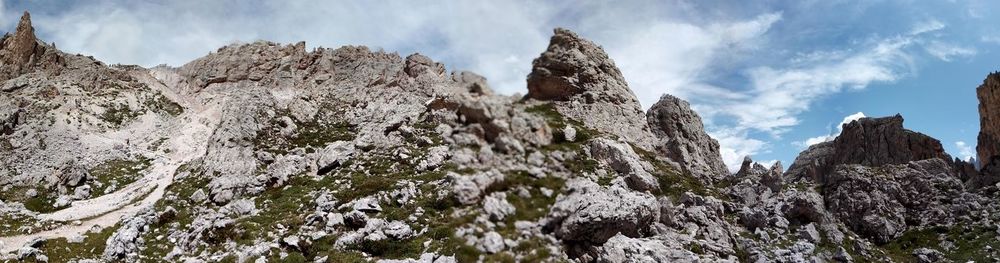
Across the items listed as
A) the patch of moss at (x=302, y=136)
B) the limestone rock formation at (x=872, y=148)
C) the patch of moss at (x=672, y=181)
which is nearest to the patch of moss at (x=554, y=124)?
the patch of moss at (x=672, y=181)

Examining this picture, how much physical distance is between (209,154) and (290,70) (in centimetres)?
3039

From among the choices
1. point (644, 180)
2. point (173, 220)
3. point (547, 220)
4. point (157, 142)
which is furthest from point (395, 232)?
point (157, 142)

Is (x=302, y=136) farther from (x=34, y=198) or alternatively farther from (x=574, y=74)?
(x=574, y=74)

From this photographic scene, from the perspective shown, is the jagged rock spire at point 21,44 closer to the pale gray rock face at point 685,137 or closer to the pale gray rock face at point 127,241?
the pale gray rock face at point 127,241

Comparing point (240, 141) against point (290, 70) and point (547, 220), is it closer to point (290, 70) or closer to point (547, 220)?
point (290, 70)

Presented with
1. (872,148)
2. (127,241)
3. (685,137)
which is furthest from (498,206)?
(872,148)

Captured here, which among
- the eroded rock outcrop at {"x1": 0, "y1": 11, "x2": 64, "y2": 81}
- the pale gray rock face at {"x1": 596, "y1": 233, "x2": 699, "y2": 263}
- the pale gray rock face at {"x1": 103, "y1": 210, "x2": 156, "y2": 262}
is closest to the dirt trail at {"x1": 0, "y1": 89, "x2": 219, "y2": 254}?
the pale gray rock face at {"x1": 103, "y1": 210, "x2": 156, "y2": 262}

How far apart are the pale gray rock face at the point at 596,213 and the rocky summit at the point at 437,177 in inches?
3.7

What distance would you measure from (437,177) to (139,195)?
86.7 ft

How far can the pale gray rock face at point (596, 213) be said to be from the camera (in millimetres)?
10695

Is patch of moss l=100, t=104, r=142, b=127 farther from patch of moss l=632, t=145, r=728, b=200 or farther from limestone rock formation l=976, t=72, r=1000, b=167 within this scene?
limestone rock formation l=976, t=72, r=1000, b=167

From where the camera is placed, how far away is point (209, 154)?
45125mm

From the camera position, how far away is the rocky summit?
1052cm

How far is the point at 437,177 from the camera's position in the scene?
3572cm
